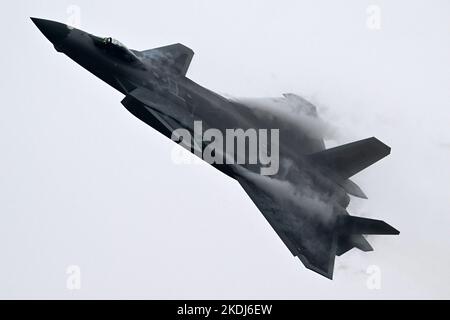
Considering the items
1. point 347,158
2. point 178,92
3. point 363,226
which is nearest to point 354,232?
point 363,226

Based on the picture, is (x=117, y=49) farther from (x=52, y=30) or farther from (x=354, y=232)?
(x=354, y=232)

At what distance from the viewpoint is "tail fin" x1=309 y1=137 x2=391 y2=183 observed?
40.2 metres

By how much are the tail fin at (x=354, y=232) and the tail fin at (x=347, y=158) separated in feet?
8.18

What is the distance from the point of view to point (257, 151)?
4003cm

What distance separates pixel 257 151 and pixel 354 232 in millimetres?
6023

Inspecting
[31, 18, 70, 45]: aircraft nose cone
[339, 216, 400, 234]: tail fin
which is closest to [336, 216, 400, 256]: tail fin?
[339, 216, 400, 234]: tail fin

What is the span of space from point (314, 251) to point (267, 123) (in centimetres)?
727

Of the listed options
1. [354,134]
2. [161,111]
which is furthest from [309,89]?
[161,111]

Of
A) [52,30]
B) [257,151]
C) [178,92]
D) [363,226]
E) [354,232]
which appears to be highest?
[52,30]

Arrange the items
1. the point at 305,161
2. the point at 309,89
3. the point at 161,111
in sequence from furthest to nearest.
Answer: the point at 309,89 → the point at 305,161 → the point at 161,111

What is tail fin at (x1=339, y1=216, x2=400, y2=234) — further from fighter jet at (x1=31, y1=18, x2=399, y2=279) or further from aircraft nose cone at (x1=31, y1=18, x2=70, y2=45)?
aircraft nose cone at (x1=31, y1=18, x2=70, y2=45)

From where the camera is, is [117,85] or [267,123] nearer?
[117,85]

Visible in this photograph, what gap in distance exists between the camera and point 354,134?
1768 inches

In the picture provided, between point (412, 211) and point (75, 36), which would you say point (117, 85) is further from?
point (412, 211)
